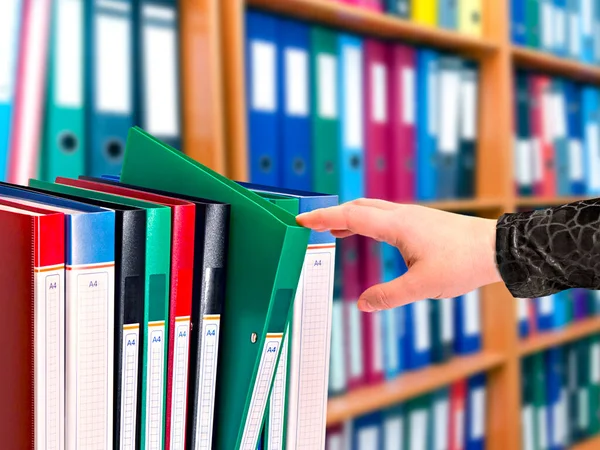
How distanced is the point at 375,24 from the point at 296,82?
277 mm

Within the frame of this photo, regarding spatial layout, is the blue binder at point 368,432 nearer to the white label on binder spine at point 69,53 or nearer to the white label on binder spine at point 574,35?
the white label on binder spine at point 69,53

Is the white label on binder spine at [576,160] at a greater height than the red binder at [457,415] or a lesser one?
greater

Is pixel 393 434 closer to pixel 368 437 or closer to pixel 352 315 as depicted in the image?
pixel 368 437

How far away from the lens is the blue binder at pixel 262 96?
1.38 m

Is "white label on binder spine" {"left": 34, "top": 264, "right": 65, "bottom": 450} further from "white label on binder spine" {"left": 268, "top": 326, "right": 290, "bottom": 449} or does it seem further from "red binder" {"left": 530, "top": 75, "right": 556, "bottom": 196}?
"red binder" {"left": 530, "top": 75, "right": 556, "bottom": 196}

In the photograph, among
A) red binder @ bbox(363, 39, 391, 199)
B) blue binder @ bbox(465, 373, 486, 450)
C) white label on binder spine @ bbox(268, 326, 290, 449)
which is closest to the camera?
white label on binder spine @ bbox(268, 326, 290, 449)

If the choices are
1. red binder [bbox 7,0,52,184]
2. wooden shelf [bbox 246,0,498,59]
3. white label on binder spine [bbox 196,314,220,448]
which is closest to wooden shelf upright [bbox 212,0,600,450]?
wooden shelf [bbox 246,0,498,59]

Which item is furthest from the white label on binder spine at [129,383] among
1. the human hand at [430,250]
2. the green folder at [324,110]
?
the green folder at [324,110]

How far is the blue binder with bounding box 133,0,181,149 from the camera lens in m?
1.21

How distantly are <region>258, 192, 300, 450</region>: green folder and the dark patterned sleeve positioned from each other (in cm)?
26

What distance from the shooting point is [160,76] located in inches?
48.6

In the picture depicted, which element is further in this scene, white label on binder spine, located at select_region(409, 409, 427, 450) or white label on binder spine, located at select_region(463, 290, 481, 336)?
white label on binder spine, located at select_region(463, 290, 481, 336)

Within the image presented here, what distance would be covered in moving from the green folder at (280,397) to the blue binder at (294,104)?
0.76m

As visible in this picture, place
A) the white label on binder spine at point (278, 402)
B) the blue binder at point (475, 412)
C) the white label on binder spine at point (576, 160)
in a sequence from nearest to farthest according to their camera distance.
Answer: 1. the white label on binder spine at point (278, 402)
2. the blue binder at point (475, 412)
3. the white label on binder spine at point (576, 160)
